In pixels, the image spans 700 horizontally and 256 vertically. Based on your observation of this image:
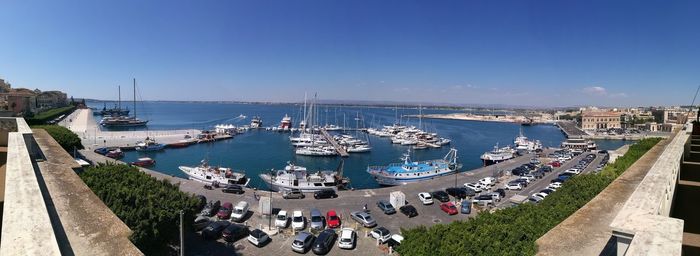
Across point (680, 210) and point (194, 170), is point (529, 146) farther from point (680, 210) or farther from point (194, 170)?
point (680, 210)

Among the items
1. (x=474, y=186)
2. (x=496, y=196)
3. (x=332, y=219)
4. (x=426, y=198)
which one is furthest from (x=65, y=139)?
(x=496, y=196)

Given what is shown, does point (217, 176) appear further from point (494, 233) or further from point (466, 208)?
point (494, 233)

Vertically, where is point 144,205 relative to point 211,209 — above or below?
above

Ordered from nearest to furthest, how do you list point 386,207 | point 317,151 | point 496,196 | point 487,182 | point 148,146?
point 386,207
point 496,196
point 487,182
point 148,146
point 317,151

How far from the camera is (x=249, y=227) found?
12.5 meters

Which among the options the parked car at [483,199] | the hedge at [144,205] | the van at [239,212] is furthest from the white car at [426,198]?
the hedge at [144,205]

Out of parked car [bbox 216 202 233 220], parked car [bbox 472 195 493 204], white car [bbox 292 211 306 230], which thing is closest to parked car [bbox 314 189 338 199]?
white car [bbox 292 211 306 230]

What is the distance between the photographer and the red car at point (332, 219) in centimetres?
1259

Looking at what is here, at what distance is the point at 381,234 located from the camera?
11.3 m

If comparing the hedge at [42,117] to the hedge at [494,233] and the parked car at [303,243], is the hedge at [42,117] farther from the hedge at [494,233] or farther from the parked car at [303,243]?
the hedge at [494,233]

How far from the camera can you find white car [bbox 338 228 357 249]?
10.7m

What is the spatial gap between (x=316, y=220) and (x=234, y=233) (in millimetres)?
2962

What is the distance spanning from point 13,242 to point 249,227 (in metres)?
10.5

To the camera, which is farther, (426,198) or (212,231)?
(426,198)
